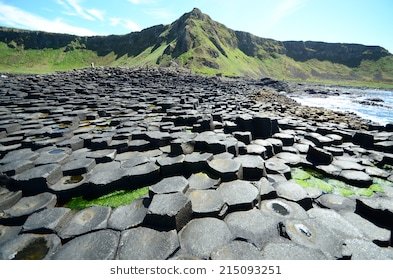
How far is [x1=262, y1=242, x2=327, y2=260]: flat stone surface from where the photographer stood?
235 cm

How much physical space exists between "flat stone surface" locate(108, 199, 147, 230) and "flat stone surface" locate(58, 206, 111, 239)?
0.09 m

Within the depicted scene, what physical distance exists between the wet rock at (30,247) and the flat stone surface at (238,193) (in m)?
2.09

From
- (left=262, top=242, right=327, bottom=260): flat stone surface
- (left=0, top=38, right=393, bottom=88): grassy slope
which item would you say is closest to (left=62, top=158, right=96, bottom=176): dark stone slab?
(left=262, top=242, right=327, bottom=260): flat stone surface

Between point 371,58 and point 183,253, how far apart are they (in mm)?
176102

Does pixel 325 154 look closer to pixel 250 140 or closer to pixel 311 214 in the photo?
pixel 250 140

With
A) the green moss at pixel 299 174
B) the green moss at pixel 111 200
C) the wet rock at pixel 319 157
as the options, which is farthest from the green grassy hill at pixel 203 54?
the green moss at pixel 111 200

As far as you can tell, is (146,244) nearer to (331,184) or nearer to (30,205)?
(30,205)

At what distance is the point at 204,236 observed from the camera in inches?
103

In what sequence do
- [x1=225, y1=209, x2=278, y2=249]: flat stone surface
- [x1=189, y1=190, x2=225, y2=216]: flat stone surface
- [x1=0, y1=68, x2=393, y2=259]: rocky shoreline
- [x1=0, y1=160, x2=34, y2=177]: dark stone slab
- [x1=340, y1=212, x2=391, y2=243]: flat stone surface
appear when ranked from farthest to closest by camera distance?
[x1=0, y1=160, x2=34, y2=177]: dark stone slab, [x1=189, y1=190, x2=225, y2=216]: flat stone surface, [x1=340, y1=212, x2=391, y2=243]: flat stone surface, [x1=225, y1=209, x2=278, y2=249]: flat stone surface, [x1=0, y1=68, x2=393, y2=259]: rocky shoreline

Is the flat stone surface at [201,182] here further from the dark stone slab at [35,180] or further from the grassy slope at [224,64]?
the grassy slope at [224,64]

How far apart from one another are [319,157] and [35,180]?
5341 millimetres

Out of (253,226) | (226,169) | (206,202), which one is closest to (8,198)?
(206,202)

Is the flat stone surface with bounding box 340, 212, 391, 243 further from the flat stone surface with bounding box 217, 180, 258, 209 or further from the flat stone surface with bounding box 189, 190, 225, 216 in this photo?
the flat stone surface with bounding box 189, 190, 225, 216

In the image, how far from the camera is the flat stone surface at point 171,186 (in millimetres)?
3238
